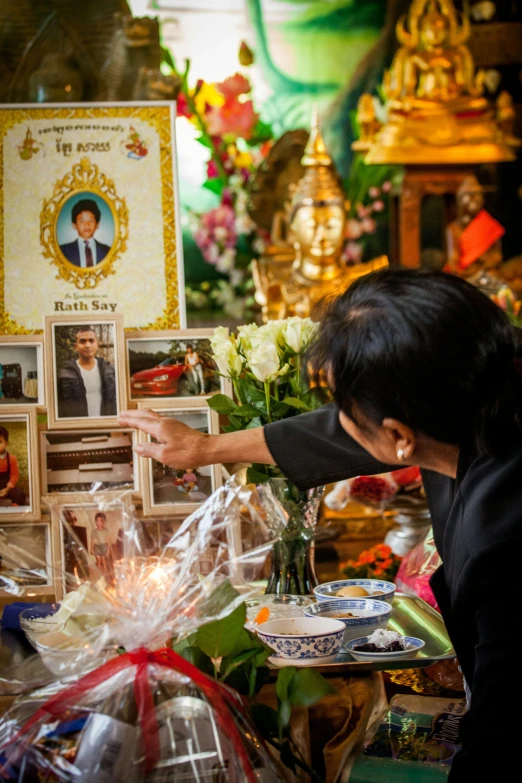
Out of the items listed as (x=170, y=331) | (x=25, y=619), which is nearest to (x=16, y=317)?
(x=170, y=331)

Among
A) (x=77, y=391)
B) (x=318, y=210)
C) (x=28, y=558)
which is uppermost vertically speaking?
(x=318, y=210)

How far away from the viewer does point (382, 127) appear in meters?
4.08

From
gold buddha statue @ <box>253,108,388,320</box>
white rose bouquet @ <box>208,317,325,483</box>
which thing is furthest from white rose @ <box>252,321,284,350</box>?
gold buddha statue @ <box>253,108,388,320</box>

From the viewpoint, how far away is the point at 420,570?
1652mm

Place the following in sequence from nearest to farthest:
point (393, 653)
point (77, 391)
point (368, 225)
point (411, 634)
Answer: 1. point (393, 653)
2. point (411, 634)
3. point (77, 391)
4. point (368, 225)

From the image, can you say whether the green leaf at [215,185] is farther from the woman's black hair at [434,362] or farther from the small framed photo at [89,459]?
the woman's black hair at [434,362]

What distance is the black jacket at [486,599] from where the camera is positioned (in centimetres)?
87

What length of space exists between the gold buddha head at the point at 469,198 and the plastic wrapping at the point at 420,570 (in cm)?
244

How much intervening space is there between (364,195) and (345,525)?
6.72 ft

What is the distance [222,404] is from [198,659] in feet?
1.70

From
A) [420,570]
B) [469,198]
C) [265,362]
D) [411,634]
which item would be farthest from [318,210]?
[411,634]

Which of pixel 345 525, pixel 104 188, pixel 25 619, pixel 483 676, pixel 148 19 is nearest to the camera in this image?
pixel 483 676

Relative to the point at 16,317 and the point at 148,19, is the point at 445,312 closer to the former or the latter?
the point at 16,317

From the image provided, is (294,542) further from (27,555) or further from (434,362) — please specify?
(434,362)
